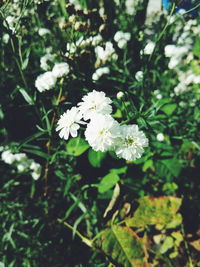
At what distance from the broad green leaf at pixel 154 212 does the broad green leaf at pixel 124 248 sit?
9 centimetres

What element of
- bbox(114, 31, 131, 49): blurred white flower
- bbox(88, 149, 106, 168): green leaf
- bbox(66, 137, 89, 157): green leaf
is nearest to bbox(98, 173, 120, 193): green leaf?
bbox(88, 149, 106, 168): green leaf

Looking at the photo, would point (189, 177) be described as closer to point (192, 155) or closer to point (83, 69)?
point (192, 155)

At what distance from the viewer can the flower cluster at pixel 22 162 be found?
1777mm

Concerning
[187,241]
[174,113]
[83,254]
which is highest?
[174,113]

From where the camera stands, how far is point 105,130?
1009mm

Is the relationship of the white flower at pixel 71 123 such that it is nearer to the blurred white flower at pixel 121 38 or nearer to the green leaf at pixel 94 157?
the green leaf at pixel 94 157

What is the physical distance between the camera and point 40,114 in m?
1.60

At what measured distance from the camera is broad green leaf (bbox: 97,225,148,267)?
4.53 feet

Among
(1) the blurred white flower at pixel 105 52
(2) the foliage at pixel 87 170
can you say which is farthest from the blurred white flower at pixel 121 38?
(1) the blurred white flower at pixel 105 52

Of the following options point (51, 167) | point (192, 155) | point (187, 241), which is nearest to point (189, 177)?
point (192, 155)

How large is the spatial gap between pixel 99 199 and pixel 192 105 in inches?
44.6

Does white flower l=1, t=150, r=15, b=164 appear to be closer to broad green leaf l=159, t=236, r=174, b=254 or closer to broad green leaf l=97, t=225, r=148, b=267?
broad green leaf l=97, t=225, r=148, b=267

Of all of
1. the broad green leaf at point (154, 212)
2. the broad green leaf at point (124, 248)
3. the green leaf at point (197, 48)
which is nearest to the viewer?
the broad green leaf at point (124, 248)

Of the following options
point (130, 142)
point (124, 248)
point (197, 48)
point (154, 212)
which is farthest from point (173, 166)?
point (197, 48)
